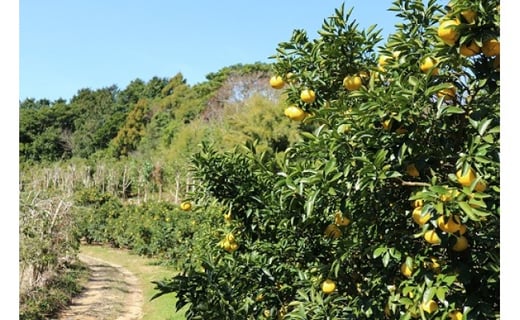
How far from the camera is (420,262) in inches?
50.5

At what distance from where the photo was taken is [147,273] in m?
9.50

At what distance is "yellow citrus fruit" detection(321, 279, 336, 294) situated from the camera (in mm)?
1548

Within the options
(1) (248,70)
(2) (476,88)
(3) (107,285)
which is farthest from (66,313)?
(1) (248,70)

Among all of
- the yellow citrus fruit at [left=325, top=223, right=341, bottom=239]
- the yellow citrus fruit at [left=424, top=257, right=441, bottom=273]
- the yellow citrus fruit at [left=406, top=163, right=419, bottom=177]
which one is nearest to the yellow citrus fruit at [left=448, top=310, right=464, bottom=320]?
the yellow citrus fruit at [left=424, top=257, right=441, bottom=273]

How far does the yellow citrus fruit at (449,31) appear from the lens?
1.10 m

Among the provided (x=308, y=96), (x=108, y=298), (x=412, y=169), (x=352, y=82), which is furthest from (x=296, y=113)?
(x=108, y=298)

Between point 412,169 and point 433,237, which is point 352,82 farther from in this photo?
point 433,237

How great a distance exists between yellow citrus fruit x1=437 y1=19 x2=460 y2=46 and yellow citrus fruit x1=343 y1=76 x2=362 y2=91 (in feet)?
1.65

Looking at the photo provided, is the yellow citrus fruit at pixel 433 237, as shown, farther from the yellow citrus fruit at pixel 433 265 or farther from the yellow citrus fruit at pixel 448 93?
the yellow citrus fruit at pixel 448 93

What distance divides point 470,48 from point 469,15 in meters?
0.07

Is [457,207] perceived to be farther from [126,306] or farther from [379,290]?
[126,306]

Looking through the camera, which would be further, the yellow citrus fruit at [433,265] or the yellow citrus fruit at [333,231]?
the yellow citrus fruit at [333,231]

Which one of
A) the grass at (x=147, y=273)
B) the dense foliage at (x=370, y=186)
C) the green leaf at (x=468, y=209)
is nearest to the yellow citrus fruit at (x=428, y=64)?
the dense foliage at (x=370, y=186)

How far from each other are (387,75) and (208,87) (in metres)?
27.4
